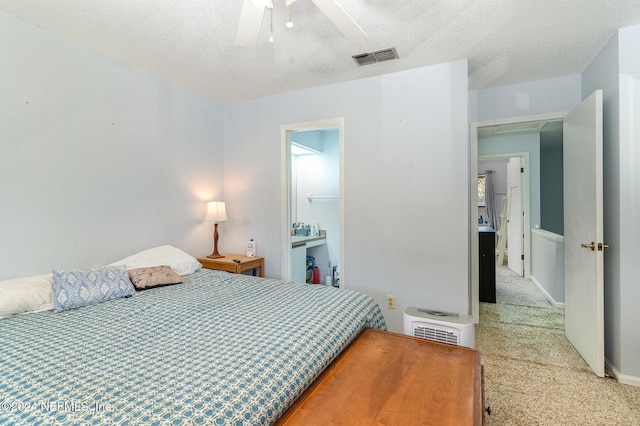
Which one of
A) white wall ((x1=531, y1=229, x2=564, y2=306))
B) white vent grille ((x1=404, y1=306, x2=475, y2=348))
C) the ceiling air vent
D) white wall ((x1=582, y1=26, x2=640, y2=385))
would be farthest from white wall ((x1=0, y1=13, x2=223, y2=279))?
white wall ((x1=531, y1=229, x2=564, y2=306))

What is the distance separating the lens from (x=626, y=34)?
2.15 metres

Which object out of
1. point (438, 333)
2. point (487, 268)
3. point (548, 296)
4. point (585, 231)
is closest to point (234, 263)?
point (438, 333)

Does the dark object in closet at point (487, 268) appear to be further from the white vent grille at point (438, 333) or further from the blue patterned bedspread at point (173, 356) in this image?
the blue patterned bedspread at point (173, 356)

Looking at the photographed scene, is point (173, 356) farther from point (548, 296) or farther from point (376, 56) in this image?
point (548, 296)

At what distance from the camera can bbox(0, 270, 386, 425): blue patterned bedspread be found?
0.90 m

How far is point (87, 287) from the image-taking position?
6.27 feet

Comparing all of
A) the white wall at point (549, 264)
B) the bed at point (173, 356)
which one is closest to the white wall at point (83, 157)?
the bed at point (173, 356)

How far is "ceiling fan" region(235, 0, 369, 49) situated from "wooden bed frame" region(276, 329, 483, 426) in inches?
67.1

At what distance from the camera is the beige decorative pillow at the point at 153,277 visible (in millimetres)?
2188

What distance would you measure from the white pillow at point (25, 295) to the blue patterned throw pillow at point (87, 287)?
8cm

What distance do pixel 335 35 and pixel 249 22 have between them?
35.5 inches

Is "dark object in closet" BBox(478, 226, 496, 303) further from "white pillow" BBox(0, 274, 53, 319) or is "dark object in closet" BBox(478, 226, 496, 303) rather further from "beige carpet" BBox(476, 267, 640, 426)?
"white pillow" BBox(0, 274, 53, 319)

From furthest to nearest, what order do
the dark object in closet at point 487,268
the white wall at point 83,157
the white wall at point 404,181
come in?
the dark object in closet at point 487,268 → the white wall at point 404,181 → the white wall at point 83,157

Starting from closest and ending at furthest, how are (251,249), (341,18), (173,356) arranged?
(173,356) → (341,18) → (251,249)
